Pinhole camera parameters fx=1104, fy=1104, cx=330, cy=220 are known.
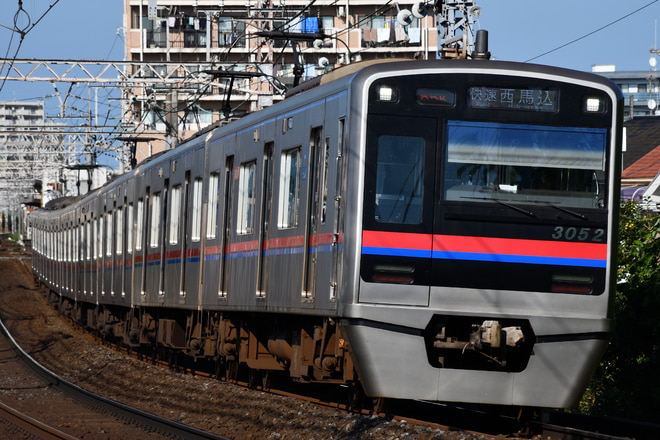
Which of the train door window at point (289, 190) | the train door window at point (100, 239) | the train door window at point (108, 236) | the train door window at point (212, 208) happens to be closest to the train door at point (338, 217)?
the train door window at point (289, 190)

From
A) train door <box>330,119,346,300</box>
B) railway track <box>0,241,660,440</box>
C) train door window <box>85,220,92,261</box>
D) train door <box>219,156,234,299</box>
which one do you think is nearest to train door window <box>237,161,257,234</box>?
train door <box>219,156,234,299</box>

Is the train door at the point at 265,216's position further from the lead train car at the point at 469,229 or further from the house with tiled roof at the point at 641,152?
the house with tiled roof at the point at 641,152

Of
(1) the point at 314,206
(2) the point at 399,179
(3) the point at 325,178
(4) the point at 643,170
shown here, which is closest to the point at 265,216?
(1) the point at 314,206

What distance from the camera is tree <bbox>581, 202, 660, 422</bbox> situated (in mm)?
12000

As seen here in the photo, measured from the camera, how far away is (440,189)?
317 inches

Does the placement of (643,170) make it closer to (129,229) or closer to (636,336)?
(129,229)

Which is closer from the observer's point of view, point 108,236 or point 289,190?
point 289,190

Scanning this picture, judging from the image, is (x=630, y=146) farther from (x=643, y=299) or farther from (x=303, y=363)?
(x=303, y=363)

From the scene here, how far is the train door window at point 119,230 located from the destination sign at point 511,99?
12.5 m

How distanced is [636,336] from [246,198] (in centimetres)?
474

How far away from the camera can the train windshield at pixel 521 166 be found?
26.5 ft

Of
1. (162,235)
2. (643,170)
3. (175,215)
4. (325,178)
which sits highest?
(643,170)

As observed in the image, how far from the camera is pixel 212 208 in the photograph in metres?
12.9

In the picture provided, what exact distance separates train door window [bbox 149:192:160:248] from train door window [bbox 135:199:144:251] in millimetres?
829
